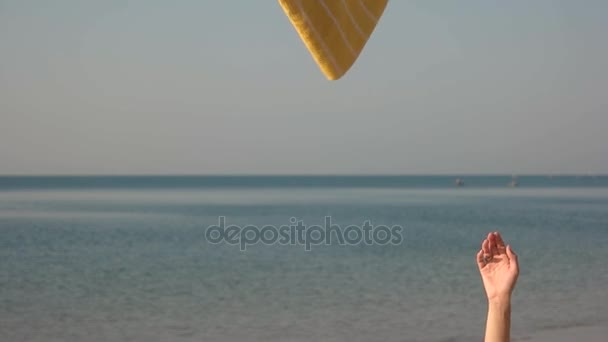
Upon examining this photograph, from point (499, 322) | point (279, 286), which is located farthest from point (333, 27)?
point (279, 286)

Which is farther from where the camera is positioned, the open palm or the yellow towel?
the open palm

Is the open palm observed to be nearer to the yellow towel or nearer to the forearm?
the forearm

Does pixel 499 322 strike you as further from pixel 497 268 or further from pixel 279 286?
pixel 279 286

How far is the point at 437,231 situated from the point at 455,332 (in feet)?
35.3

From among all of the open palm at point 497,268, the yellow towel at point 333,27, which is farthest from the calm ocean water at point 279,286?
the yellow towel at point 333,27

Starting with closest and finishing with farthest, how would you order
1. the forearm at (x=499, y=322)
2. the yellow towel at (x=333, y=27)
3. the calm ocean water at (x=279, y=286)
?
the yellow towel at (x=333, y=27)
the forearm at (x=499, y=322)
the calm ocean water at (x=279, y=286)

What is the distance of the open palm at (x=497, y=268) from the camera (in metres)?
1.44

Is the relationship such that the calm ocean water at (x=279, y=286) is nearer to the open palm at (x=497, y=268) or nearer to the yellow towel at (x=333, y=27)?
the open palm at (x=497, y=268)

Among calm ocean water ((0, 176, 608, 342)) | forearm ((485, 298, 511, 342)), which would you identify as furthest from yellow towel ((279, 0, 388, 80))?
calm ocean water ((0, 176, 608, 342))

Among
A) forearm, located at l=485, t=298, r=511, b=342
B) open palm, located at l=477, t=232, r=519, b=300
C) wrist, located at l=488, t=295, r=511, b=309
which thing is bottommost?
forearm, located at l=485, t=298, r=511, b=342

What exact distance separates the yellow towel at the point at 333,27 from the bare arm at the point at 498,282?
0.75m

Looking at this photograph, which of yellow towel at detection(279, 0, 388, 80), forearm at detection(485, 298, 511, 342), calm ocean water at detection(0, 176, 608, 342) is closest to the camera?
yellow towel at detection(279, 0, 388, 80)

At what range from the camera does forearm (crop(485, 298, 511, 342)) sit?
4.57ft

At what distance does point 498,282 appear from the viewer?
146 centimetres
